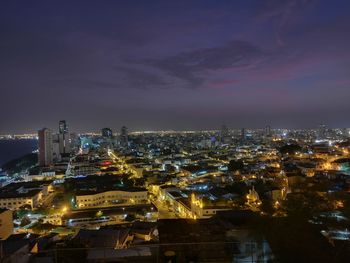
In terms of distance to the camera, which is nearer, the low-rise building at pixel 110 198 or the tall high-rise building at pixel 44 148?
the low-rise building at pixel 110 198

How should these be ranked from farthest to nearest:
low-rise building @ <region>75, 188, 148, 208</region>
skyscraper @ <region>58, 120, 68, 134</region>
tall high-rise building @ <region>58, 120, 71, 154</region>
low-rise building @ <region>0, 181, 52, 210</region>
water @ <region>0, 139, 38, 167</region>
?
water @ <region>0, 139, 38, 167</region> → skyscraper @ <region>58, 120, 68, 134</region> → tall high-rise building @ <region>58, 120, 71, 154</region> → low-rise building @ <region>75, 188, 148, 208</region> → low-rise building @ <region>0, 181, 52, 210</region>

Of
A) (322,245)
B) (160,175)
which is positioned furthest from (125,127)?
(322,245)

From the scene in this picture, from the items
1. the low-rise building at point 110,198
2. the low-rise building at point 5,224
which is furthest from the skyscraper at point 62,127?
the low-rise building at point 5,224

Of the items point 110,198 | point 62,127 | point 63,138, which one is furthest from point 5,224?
point 62,127

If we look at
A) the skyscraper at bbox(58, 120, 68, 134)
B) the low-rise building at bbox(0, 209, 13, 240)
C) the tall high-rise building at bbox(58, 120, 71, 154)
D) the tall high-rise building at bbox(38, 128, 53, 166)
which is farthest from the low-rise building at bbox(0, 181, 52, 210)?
the skyscraper at bbox(58, 120, 68, 134)

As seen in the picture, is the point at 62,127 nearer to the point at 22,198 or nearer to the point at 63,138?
the point at 63,138

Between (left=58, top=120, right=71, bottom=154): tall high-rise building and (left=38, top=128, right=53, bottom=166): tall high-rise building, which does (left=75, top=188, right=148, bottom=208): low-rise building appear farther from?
(left=58, top=120, right=71, bottom=154): tall high-rise building

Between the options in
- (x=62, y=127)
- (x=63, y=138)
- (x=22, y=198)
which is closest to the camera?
(x=22, y=198)

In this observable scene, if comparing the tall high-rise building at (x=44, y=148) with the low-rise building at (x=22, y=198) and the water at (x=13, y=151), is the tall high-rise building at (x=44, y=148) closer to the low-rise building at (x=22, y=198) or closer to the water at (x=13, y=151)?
the water at (x=13, y=151)

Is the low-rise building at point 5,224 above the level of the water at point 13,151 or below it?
above
